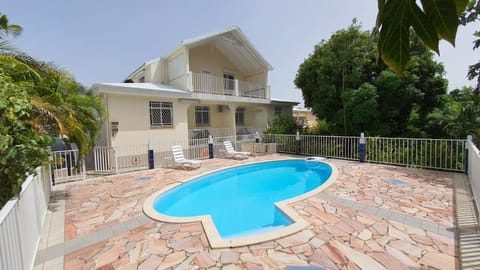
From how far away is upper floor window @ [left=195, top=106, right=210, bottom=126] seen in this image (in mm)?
16125

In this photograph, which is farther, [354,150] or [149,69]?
[149,69]

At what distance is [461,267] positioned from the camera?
9.80 ft

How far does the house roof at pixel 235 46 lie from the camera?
13.6 m

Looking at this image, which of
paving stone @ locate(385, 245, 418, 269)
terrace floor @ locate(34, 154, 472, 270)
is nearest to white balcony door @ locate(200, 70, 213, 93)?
terrace floor @ locate(34, 154, 472, 270)

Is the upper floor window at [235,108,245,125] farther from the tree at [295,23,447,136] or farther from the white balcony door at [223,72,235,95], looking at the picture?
the tree at [295,23,447,136]

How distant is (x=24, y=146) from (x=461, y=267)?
596cm

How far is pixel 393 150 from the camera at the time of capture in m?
9.53

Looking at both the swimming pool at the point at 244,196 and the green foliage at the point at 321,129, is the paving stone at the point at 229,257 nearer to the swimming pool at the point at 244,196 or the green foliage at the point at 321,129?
the swimming pool at the point at 244,196

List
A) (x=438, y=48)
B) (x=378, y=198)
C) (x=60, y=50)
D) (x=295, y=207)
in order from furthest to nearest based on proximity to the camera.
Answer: (x=60, y=50), (x=378, y=198), (x=295, y=207), (x=438, y=48)

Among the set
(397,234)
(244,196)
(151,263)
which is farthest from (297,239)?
(244,196)

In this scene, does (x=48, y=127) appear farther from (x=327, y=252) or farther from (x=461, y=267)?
(x=461, y=267)

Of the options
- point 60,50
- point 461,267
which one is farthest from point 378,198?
point 60,50

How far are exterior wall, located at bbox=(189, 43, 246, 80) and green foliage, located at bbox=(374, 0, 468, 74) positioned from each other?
50.8 feet

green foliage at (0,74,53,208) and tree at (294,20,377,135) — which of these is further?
tree at (294,20,377,135)
